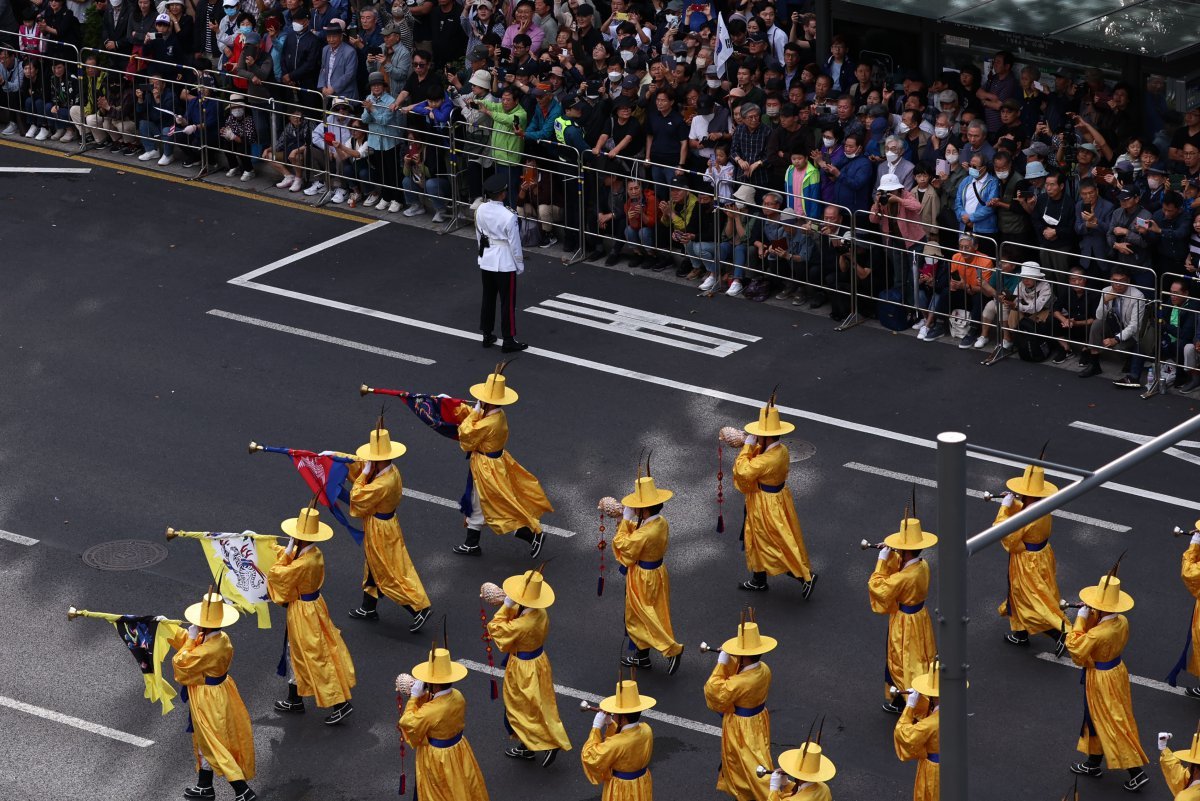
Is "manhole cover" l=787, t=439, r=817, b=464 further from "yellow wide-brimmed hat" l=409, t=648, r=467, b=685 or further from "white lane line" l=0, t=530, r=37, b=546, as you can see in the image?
"white lane line" l=0, t=530, r=37, b=546

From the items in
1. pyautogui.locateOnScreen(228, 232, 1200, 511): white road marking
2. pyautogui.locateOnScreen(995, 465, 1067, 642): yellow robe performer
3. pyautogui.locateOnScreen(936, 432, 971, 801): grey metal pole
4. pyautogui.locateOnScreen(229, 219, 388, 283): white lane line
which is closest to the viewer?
pyautogui.locateOnScreen(936, 432, 971, 801): grey metal pole

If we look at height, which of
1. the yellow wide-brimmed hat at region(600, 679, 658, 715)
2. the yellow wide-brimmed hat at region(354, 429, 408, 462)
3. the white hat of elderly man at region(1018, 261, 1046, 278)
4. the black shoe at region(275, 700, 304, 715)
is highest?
the white hat of elderly man at region(1018, 261, 1046, 278)

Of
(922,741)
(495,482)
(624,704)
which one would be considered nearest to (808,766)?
(922,741)

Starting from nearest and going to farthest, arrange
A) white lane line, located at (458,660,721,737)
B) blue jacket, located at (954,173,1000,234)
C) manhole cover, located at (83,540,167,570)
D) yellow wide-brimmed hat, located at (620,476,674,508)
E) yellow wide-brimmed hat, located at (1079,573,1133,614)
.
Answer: yellow wide-brimmed hat, located at (1079,573,1133,614) → white lane line, located at (458,660,721,737) → yellow wide-brimmed hat, located at (620,476,674,508) → manhole cover, located at (83,540,167,570) → blue jacket, located at (954,173,1000,234)

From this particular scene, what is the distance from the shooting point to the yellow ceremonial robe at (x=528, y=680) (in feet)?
45.9

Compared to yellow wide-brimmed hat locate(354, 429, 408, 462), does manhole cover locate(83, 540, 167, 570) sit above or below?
below

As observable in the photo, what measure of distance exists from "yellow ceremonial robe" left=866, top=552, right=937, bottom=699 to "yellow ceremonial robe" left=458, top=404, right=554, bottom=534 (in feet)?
10.5

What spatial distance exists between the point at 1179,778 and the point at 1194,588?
2477mm

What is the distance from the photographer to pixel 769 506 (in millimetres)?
16125

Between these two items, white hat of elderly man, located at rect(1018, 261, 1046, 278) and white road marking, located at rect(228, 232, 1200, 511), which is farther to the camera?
white hat of elderly man, located at rect(1018, 261, 1046, 278)

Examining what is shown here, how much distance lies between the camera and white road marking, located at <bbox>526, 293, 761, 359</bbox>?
20.6 metres

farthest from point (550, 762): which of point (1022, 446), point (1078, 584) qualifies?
point (1022, 446)

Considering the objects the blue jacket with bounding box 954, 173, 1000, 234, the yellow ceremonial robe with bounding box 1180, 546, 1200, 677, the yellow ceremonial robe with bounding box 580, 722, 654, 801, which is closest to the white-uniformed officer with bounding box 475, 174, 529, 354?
the blue jacket with bounding box 954, 173, 1000, 234

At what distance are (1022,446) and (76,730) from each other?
8.33 metres
